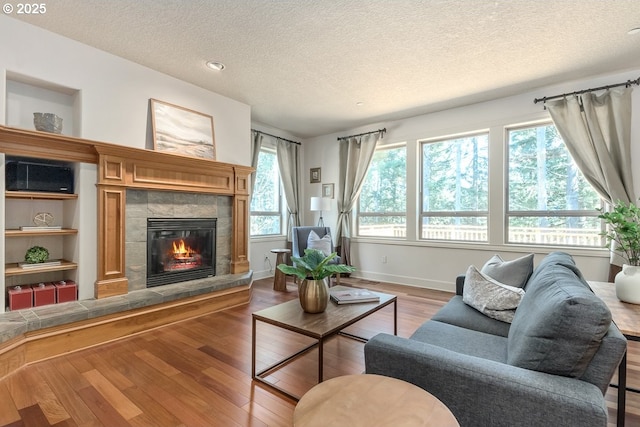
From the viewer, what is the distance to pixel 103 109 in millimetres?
2936

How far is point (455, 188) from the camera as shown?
4418 millimetres

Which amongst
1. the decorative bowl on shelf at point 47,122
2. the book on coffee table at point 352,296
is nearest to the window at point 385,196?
the book on coffee table at point 352,296

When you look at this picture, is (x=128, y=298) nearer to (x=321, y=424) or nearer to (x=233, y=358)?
(x=233, y=358)

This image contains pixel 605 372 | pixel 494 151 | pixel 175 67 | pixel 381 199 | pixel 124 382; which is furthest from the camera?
pixel 381 199

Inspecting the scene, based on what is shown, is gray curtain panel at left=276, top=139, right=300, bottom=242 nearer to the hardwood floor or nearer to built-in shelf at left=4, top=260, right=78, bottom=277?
the hardwood floor

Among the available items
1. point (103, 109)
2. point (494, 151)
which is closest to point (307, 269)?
point (103, 109)

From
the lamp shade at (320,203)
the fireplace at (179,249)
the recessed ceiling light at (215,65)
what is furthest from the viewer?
the lamp shade at (320,203)

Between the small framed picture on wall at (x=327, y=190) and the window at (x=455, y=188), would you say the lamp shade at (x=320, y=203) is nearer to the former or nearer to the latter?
the small framed picture on wall at (x=327, y=190)

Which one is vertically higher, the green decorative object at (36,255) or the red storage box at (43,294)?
the green decorative object at (36,255)

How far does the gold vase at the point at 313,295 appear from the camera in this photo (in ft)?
6.84

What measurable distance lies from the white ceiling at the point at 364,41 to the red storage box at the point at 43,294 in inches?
87.6

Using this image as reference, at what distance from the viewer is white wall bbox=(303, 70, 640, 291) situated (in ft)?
11.3

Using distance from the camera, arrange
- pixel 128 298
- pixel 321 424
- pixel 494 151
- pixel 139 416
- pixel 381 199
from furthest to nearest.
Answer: pixel 381 199, pixel 494 151, pixel 128 298, pixel 139 416, pixel 321 424

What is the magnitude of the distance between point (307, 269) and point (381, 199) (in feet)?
11.0
